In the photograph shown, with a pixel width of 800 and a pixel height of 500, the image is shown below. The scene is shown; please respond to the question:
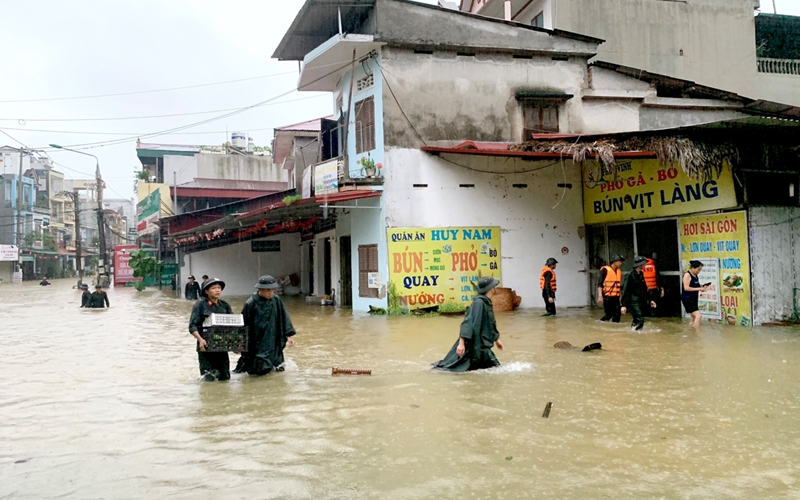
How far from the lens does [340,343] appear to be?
446 inches

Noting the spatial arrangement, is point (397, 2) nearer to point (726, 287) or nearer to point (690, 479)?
point (726, 287)

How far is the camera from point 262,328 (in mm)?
7707

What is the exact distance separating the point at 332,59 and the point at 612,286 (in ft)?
33.8

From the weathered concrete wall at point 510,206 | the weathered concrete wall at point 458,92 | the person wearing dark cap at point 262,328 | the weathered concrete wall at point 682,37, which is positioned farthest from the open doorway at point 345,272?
the person wearing dark cap at point 262,328

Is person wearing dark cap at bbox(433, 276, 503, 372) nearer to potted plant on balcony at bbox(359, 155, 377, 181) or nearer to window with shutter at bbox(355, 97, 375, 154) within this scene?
potted plant on balcony at bbox(359, 155, 377, 181)

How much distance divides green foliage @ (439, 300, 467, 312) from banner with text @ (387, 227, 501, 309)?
90 millimetres

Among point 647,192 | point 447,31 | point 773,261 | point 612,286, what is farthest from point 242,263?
point 773,261

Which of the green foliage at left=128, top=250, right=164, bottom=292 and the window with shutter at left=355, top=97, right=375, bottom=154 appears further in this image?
the green foliage at left=128, top=250, right=164, bottom=292

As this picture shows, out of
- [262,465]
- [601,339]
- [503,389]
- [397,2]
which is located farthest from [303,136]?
[262,465]

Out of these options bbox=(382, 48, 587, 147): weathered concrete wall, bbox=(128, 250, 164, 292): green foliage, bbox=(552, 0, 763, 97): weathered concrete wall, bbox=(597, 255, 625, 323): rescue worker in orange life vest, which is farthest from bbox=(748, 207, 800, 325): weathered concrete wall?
bbox=(128, 250, 164, 292): green foliage

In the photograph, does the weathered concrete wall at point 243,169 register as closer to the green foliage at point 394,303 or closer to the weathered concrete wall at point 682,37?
the weathered concrete wall at point 682,37

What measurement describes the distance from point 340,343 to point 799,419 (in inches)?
297

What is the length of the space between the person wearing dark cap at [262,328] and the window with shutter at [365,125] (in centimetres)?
994

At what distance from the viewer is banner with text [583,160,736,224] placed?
486 inches
